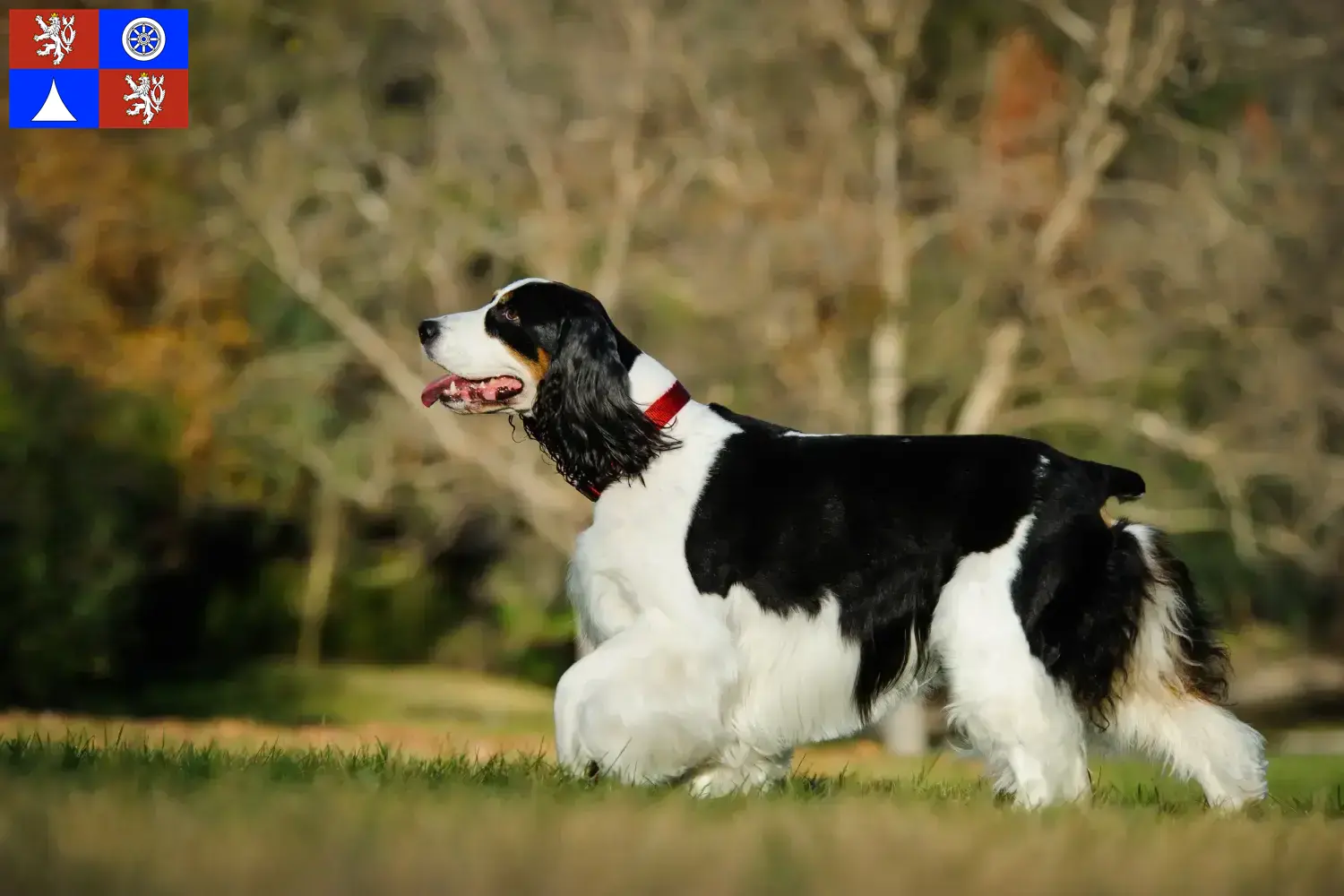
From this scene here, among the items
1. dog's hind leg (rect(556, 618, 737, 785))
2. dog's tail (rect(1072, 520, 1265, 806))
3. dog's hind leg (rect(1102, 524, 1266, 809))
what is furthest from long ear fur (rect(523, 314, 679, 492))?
dog's hind leg (rect(1102, 524, 1266, 809))

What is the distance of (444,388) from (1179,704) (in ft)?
10.3

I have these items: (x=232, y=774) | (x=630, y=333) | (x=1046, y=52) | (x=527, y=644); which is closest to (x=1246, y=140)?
(x=1046, y=52)

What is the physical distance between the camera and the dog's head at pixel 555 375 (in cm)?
664

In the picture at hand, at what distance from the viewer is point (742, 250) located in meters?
22.6

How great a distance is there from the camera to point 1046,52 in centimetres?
2350

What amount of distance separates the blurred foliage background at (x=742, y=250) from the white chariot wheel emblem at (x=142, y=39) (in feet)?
12.5

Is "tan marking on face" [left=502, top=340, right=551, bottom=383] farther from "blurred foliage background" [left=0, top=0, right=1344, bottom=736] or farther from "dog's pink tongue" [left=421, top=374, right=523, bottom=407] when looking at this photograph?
"blurred foliage background" [left=0, top=0, right=1344, bottom=736]

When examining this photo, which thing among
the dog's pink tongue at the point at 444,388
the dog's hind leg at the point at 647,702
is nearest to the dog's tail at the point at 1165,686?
the dog's hind leg at the point at 647,702

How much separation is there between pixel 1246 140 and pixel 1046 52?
117 inches

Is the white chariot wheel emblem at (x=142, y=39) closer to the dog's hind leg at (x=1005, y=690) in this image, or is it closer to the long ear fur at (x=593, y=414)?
the long ear fur at (x=593, y=414)

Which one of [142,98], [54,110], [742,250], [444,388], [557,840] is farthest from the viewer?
[142,98]

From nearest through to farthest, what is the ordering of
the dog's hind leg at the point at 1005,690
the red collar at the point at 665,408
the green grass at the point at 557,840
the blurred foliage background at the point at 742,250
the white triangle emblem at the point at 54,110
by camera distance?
the green grass at the point at 557,840 < the dog's hind leg at the point at 1005,690 < the red collar at the point at 665,408 < the blurred foliage background at the point at 742,250 < the white triangle emblem at the point at 54,110

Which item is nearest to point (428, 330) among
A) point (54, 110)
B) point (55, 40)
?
point (55, 40)

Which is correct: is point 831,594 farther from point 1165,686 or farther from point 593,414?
point 1165,686
